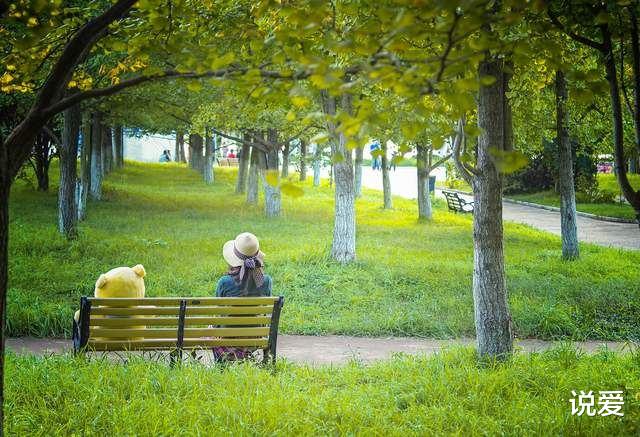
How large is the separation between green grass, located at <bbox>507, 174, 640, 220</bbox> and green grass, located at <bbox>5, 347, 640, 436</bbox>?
21.5m

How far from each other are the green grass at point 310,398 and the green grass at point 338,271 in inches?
123

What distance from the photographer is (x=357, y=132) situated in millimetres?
3438

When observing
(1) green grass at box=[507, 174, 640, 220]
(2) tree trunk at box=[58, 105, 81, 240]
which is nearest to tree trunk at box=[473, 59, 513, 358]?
(2) tree trunk at box=[58, 105, 81, 240]

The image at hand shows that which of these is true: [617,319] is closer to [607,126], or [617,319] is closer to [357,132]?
[357,132]

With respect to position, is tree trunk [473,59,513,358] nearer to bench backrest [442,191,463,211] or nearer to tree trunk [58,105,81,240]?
tree trunk [58,105,81,240]

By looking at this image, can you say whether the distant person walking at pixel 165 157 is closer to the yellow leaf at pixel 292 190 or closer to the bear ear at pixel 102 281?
the bear ear at pixel 102 281

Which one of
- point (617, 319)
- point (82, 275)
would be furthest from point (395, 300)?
point (82, 275)

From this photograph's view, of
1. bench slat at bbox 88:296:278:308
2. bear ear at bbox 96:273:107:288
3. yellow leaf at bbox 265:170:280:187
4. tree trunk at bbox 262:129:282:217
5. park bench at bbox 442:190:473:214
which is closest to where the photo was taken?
yellow leaf at bbox 265:170:280:187

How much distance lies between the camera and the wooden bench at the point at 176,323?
6.74 metres

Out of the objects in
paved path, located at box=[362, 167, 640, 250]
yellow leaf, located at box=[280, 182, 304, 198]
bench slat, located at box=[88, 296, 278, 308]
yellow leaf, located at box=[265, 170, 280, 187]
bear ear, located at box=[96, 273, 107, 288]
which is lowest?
paved path, located at box=[362, 167, 640, 250]

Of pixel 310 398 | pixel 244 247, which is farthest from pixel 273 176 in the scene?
pixel 244 247

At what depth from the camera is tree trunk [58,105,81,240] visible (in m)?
16.8

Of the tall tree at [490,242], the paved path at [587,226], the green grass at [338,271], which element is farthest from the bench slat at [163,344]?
the paved path at [587,226]

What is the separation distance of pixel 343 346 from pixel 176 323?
9.94 ft
